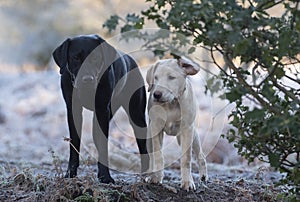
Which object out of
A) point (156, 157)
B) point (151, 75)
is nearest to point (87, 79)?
point (151, 75)

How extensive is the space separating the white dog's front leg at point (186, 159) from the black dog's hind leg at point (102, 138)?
0.55 meters

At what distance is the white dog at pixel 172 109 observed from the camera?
405cm

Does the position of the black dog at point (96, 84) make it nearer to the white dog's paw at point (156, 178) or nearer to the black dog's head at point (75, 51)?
the black dog's head at point (75, 51)

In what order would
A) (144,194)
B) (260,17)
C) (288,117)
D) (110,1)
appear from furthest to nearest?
(110,1), (144,194), (260,17), (288,117)

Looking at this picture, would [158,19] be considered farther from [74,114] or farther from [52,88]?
[52,88]

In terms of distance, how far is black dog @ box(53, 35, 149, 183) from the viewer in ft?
13.5

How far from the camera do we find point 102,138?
440 cm

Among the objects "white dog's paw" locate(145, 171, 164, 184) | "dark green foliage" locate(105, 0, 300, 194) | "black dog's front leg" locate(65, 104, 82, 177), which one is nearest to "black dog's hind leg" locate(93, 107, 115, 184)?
"black dog's front leg" locate(65, 104, 82, 177)

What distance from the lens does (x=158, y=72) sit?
4.08 m

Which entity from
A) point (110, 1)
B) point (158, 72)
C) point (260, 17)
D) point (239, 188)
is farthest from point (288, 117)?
point (110, 1)

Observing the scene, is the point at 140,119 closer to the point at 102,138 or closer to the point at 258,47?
the point at 102,138

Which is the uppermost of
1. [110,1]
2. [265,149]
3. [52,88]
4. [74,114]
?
[110,1]

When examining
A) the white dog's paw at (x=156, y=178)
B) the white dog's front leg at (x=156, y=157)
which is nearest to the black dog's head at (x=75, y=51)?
the white dog's front leg at (x=156, y=157)

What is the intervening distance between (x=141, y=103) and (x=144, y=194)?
90cm
